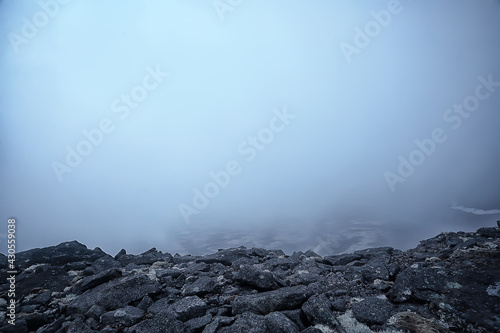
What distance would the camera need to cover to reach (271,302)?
6.18 metres

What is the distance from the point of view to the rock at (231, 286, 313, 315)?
6.10 m

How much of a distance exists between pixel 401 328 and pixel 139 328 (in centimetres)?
664

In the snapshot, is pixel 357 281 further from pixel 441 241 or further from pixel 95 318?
pixel 441 241

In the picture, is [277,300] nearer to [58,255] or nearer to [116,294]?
[116,294]

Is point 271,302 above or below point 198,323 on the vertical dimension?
below

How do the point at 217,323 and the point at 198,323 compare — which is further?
the point at 198,323

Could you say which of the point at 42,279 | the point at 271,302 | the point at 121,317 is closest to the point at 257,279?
the point at 271,302

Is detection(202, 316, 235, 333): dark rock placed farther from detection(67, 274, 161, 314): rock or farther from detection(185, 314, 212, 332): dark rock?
detection(67, 274, 161, 314): rock

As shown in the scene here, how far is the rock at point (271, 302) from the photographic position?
6.10m

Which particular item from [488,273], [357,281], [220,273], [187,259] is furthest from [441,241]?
[187,259]

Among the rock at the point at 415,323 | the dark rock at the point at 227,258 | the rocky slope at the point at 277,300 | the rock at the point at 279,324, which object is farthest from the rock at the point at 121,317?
the rock at the point at 415,323

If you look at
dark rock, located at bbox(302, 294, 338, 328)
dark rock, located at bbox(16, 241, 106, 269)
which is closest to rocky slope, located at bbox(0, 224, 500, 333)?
dark rock, located at bbox(302, 294, 338, 328)

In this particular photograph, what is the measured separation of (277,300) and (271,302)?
18 centimetres

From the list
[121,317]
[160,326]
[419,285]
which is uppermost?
[121,317]
